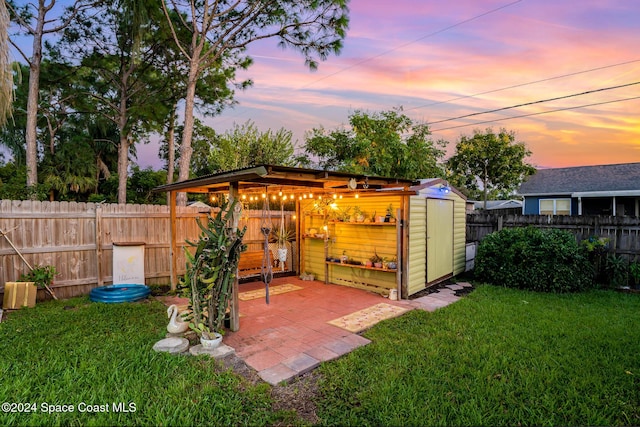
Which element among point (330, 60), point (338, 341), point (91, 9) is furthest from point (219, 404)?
point (91, 9)

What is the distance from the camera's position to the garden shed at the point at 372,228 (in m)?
5.72

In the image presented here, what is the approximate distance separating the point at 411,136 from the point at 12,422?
14.6m

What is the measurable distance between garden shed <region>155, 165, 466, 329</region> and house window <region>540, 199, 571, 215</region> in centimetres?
907

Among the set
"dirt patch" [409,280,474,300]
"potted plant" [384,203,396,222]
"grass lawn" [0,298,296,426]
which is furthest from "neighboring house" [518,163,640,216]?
"grass lawn" [0,298,296,426]

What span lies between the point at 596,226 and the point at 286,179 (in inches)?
252

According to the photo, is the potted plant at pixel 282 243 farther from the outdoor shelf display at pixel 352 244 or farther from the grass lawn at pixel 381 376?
the grass lawn at pixel 381 376

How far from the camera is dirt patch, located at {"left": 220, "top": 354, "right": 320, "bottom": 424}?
246cm

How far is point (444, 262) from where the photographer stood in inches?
279

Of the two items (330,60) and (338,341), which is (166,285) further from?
(330,60)

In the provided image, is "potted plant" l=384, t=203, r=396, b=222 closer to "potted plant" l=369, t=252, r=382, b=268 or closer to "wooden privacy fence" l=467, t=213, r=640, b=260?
"potted plant" l=369, t=252, r=382, b=268

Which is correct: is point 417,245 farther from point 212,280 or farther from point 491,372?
point 212,280

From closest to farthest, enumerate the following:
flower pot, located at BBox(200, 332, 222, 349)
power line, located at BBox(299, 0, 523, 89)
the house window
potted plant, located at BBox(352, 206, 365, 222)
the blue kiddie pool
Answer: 1. flower pot, located at BBox(200, 332, 222, 349)
2. the blue kiddie pool
3. potted plant, located at BBox(352, 206, 365, 222)
4. power line, located at BBox(299, 0, 523, 89)
5. the house window

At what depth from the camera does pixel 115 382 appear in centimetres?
272

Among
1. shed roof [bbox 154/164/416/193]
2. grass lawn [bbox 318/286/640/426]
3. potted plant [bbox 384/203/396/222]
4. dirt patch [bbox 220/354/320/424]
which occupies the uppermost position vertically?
shed roof [bbox 154/164/416/193]
